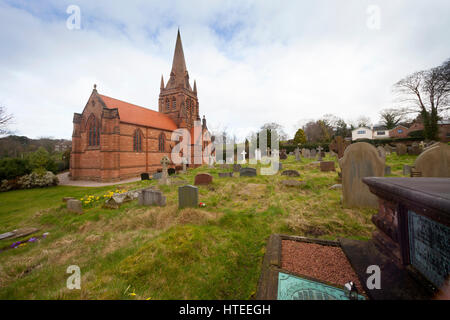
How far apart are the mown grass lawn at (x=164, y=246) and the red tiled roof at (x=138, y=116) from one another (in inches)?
540

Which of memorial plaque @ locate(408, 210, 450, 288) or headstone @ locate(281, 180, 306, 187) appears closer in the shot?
memorial plaque @ locate(408, 210, 450, 288)

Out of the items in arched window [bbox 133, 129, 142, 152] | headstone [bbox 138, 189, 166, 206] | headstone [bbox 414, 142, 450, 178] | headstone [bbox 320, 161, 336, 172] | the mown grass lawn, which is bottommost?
the mown grass lawn

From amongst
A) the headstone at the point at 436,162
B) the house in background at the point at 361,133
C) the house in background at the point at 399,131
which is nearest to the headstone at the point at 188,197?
the headstone at the point at 436,162

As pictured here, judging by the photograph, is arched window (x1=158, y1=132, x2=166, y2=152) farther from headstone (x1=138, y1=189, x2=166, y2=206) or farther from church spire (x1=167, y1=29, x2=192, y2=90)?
headstone (x1=138, y1=189, x2=166, y2=206)

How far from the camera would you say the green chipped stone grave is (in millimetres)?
2100

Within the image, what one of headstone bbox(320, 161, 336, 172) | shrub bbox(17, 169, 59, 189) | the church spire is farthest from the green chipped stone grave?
the church spire

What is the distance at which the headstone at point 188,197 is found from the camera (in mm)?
6207

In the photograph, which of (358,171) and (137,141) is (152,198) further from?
(137,141)

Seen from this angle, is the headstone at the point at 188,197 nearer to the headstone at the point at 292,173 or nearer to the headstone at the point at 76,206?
the headstone at the point at 76,206

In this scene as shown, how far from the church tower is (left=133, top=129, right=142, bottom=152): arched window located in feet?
22.6
